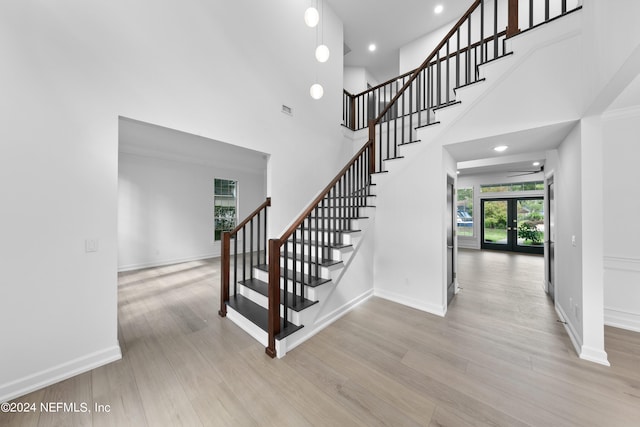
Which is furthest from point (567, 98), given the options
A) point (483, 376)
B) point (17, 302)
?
point (17, 302)

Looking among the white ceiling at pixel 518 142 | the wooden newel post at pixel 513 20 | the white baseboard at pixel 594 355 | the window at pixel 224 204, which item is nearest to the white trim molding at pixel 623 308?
the white baseboard at pixel 594 355

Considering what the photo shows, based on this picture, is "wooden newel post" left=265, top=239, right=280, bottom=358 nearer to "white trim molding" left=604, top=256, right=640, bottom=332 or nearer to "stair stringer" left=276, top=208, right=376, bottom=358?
"stair stringer" left=276, top=208, right=376, bottom=358

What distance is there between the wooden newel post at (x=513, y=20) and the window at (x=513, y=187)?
711 centimetres

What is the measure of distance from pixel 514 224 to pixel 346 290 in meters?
8.36

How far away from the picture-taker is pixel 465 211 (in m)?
9.12

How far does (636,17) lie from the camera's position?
3.80 feet

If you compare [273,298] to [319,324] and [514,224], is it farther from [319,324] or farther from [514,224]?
[514,224]

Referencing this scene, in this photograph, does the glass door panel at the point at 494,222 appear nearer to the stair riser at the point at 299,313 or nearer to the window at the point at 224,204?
the stair riser at the point at 299,313

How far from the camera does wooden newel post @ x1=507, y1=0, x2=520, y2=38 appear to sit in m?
2.61

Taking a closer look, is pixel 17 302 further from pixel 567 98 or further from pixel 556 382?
pixel 567 98

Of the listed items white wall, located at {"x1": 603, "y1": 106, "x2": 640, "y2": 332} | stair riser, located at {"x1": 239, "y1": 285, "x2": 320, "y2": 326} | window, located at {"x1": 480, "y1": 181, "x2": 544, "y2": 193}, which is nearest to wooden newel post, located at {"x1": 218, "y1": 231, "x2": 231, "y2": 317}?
stair riser, located at {"x1": 239, "y1": 285, "x2": 320, "y2": 326}

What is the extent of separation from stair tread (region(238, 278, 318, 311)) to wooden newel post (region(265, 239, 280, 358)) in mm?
215

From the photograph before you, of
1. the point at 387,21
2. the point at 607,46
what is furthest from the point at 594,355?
the point at 387,21

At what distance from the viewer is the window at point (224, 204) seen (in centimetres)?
708
